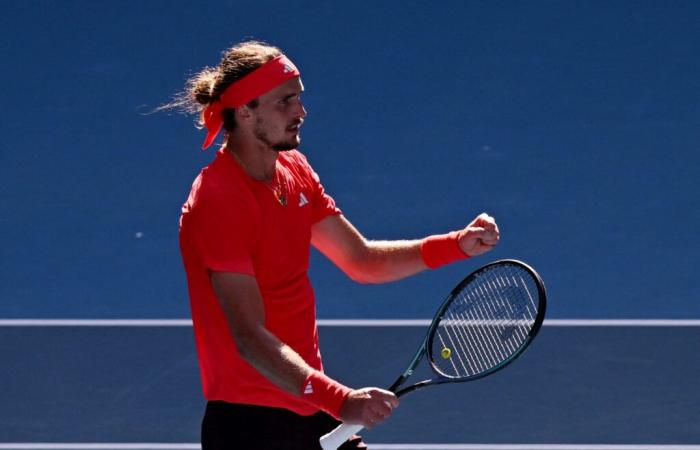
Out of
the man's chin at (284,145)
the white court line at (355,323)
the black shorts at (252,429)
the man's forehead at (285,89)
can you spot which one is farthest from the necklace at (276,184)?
the white court line at (355,323)

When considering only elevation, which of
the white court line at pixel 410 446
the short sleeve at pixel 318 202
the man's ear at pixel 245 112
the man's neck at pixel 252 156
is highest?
the man's ear at pixel 245 112

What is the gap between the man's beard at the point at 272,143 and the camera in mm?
5543

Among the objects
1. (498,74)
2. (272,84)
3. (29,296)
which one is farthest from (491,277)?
(498,74)

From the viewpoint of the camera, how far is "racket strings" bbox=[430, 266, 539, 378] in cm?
614

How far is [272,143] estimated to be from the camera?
18.2 ft

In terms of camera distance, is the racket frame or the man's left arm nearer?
the racket frame

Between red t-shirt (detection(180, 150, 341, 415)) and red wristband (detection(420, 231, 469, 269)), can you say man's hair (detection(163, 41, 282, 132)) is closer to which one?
red t-shirt (detection(180, 150, 341, 415))

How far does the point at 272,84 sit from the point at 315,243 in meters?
0.76

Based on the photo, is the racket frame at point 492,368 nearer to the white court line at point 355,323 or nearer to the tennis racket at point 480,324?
the tennis racket at point 480,324

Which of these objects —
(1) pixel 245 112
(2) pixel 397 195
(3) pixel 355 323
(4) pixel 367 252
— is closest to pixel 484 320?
(4) pixel 367 252

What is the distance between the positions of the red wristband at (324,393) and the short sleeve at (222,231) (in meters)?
0.40

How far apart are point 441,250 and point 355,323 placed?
10.9 ft

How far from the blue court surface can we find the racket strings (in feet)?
2.27

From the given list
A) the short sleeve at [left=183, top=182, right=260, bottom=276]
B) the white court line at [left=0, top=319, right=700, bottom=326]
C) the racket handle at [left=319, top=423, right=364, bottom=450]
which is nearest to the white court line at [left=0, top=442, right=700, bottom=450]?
the white court line at [left=0, top=319, right=700, bottom=326]
